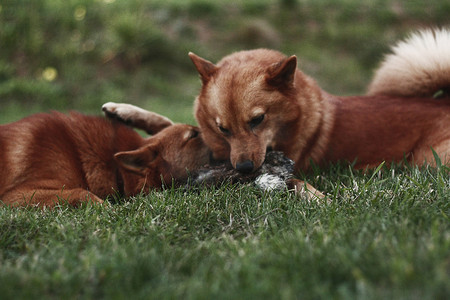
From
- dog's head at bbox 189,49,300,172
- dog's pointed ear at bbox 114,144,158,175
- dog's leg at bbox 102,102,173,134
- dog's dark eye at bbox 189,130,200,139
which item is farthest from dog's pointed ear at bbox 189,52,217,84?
dog's leg at bbox 102,102,173,134

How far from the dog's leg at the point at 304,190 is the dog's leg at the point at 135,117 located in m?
1.48

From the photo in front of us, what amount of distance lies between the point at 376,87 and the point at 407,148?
86 centimetres

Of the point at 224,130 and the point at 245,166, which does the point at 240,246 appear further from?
the point at 224,130

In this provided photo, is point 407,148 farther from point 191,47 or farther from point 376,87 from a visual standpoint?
point 191,47

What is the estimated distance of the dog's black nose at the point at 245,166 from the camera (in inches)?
115

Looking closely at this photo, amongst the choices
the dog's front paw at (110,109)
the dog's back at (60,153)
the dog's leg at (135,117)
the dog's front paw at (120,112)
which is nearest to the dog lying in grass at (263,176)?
the dog's back at (60,153)

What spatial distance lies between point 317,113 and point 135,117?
5.40 feet

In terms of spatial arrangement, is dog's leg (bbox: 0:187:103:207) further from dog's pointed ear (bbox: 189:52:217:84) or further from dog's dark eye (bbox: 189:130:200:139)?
dog's pointed ear (bbox: 189:52:217:84)

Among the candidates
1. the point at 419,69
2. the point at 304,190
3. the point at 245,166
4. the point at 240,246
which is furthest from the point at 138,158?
the point at 419,69

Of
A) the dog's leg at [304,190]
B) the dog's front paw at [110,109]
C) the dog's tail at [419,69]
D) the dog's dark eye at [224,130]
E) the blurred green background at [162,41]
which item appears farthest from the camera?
the blurred green background at [162,41]

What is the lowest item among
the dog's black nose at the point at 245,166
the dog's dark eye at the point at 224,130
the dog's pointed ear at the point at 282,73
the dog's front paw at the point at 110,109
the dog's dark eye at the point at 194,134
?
the dog's black nose at the point at 245,166

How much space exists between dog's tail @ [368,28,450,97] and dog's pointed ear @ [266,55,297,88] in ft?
4.11

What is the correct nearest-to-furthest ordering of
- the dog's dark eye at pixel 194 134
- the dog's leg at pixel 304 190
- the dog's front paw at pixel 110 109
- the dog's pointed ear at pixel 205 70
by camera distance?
the dog's leg at pixel 304 190
the dog's pointed ear at pixel 205 70
the dog's dark eye at pixel 194 134
the dog's front paw at pixel 110 109

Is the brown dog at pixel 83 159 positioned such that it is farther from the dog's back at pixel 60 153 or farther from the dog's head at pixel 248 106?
the dog's head at pixel 248 106
